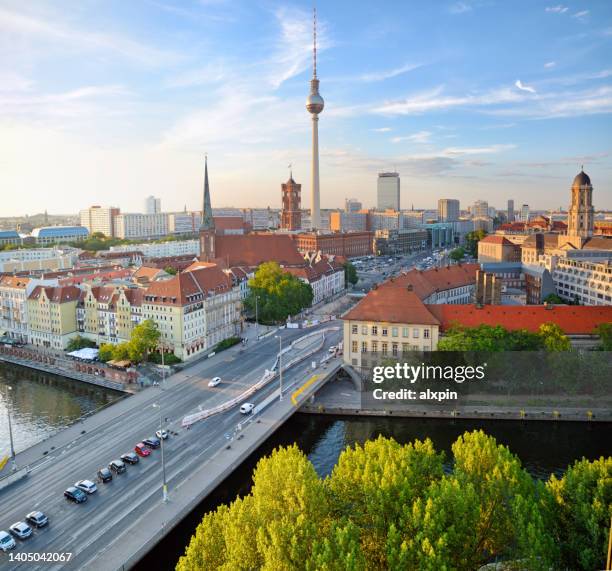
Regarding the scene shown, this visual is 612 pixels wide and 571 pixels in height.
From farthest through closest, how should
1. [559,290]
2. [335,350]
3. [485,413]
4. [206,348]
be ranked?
[559,290], [206,348], [335,350], [485,413]

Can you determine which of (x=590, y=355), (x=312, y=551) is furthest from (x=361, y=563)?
(x=590, y=355)

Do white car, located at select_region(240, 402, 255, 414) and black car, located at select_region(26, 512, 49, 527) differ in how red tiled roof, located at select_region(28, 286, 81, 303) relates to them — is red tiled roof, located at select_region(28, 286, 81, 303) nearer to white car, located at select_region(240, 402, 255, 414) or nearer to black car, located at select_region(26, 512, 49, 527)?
white car, located at select_region(240, 402, 255, 414)

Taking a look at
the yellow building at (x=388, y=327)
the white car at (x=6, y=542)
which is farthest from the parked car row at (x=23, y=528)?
the yellow building at (x=388, y=327)

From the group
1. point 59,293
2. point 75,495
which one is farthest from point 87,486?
point 59,293

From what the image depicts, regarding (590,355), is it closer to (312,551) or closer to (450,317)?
(450,317)

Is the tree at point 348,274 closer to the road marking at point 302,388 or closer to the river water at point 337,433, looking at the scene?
the road marking at point 302,388

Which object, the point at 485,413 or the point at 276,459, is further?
the point at 485,413
